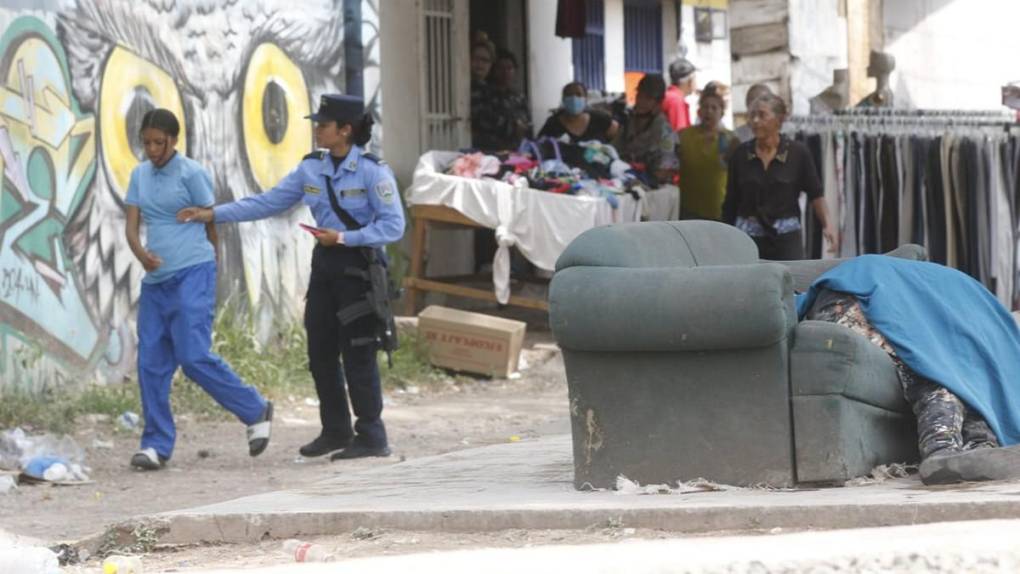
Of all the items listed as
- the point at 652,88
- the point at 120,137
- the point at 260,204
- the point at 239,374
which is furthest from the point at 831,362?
the point at 652,88

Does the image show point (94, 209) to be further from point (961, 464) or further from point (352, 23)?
point (961, 464)

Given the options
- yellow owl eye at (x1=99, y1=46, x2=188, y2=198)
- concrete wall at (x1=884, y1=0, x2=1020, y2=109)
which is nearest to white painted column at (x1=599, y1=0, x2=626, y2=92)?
concrete wall at (x1=884, y1=0, x2=1020, y2=109)

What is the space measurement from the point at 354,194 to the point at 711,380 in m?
3.52

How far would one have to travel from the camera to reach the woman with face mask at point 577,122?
15922 millimetres

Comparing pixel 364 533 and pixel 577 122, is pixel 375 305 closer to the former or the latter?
pixel 364 533

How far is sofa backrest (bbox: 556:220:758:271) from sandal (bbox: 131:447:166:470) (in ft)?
11.8

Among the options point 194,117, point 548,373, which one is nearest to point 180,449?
point 194,117

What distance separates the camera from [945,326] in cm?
709

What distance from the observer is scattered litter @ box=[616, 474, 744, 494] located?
6.70 metres

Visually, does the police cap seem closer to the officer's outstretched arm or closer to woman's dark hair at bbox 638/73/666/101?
the officer's outstretched arm

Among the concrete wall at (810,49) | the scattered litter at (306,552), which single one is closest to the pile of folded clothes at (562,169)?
the concrete wall at (810,49)

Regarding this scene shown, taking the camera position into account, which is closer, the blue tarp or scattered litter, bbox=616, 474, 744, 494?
scattered litter, bbox=616, 474, 744, 494

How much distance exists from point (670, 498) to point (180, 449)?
488cm

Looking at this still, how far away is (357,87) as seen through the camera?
46.2 feet
